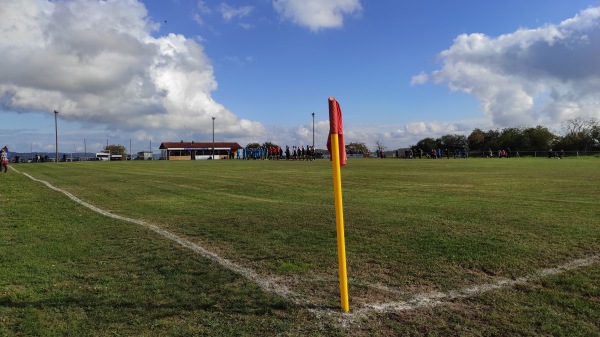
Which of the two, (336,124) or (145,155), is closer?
(336,124)

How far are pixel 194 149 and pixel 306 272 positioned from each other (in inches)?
3989

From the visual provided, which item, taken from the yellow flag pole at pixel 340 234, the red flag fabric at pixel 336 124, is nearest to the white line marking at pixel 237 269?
the yellow flag pole at pixel 340 234

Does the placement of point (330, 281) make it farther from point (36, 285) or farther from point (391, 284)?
point (36, 285)

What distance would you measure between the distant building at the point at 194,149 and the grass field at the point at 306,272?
91.8 metres

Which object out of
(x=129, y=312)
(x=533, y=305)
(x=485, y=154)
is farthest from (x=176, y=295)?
(x=485, y=154)

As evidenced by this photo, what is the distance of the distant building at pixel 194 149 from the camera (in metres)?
101

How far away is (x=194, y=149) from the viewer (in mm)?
103188

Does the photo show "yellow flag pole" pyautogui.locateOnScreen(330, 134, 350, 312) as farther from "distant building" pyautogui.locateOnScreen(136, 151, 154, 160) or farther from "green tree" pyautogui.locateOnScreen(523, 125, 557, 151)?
"green tree" pyautogui.locateOnScreen(523, 125, 557, 151)

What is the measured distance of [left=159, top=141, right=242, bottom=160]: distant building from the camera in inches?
3976

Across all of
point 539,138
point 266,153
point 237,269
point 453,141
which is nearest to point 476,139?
point 453,141

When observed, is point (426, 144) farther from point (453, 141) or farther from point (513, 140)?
point (513, 140)

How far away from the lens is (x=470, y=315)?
399 centimetres

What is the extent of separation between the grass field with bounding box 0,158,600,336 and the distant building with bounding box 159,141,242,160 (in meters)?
91.8

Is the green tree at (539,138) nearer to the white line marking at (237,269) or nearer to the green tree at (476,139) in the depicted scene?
the green tree at (476,139)
